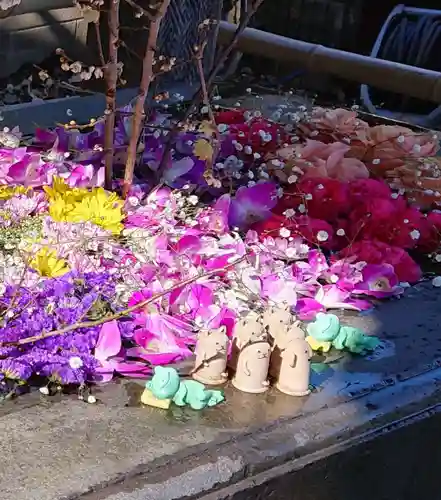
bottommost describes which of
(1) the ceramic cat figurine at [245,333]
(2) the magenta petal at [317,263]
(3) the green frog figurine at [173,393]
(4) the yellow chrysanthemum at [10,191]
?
(2) the magenta petal at [317,263]

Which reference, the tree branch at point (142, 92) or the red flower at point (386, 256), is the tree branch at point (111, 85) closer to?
the tree branch at point (142, 92)

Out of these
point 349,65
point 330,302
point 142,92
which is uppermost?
point 142,92

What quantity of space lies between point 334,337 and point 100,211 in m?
→ 0.43

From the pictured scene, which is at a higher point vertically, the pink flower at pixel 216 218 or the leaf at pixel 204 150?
the leaf at pixel 204 150

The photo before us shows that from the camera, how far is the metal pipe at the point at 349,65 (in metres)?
2.65

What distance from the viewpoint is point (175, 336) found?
116cm

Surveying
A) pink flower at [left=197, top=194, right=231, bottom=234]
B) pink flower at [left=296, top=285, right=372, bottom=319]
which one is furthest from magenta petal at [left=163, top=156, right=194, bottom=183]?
pink flower at [left=296, top=285, right=372, bottom=319]

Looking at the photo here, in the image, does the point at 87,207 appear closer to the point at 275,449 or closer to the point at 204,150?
the point at 204,150

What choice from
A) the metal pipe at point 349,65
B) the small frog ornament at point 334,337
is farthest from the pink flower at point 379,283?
the metal pipe at point 349,65

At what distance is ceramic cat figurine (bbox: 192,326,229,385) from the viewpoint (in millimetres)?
1078

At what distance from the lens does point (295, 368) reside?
1.09 meters

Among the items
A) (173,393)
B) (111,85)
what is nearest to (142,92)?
(111,85)

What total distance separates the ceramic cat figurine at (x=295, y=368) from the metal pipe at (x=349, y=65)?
61.3 inches

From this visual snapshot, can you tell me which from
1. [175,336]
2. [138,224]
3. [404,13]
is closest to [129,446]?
[175,336]
